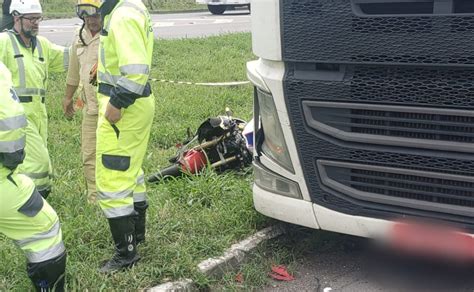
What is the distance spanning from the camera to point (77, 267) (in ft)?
11.2

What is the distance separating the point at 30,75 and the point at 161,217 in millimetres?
1370

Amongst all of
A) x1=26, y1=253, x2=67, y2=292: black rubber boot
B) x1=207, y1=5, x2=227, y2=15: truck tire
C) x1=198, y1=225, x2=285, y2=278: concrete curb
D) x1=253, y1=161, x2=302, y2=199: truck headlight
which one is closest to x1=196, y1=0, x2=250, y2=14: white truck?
x1=207, y1=5, x2=227, y2=15: truck tire

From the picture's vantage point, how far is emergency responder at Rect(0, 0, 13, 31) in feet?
14.3

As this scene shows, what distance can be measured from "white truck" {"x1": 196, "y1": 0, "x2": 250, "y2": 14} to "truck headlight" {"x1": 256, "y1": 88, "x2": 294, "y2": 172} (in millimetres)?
19975

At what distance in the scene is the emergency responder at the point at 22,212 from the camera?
2834 millimetres

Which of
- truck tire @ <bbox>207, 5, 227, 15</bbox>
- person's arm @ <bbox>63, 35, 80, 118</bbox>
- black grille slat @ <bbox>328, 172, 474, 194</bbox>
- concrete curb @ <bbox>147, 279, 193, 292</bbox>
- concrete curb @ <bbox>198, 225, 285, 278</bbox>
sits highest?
person's arm @ <bbox>63, 35, 80, 118</bbox>

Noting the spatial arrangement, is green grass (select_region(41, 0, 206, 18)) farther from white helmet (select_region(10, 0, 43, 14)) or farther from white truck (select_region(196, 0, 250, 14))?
white helmet (select_region(10, 0, 43, 14))

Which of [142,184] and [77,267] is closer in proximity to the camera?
[77,267]

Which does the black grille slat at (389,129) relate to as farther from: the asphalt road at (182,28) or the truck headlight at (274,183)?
the asphalt road at (182,28)

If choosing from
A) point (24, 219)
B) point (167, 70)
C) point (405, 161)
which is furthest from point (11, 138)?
point (167, 70)

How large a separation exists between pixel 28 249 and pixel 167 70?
7.16m

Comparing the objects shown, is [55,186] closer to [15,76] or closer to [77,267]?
[15,76]

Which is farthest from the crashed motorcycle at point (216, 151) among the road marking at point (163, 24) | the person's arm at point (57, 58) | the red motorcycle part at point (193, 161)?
the road marking at point (163, 24)

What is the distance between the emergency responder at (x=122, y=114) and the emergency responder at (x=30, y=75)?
956mm
